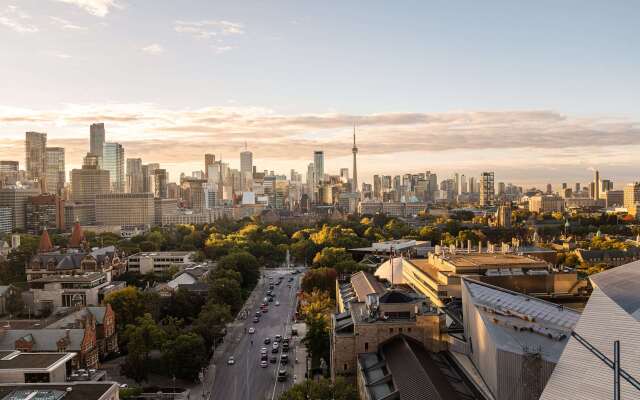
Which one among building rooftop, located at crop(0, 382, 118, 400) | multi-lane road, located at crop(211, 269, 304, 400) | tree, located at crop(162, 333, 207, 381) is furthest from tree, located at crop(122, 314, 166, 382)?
building rooftop, located at crop(0, 382, 118, 400)

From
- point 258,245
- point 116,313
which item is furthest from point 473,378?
point 258,245

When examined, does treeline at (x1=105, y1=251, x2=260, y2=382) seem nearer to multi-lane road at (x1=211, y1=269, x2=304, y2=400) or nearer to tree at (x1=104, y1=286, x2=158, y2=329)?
tree at (x1=104, y1=286, x2=158, y2=329)

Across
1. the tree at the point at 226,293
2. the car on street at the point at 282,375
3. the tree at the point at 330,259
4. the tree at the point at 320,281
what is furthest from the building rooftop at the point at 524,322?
the tree at the point at 330,259

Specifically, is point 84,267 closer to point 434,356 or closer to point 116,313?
point 116,313

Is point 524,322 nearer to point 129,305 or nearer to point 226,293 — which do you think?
point 226,293

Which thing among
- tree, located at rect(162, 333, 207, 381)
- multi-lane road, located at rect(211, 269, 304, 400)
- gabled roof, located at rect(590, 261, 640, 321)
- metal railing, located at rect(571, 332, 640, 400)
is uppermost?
gabled roof, located at rect(590, 261, 640, 321)

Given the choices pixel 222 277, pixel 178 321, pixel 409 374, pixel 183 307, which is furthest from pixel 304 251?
pixel 409 374
